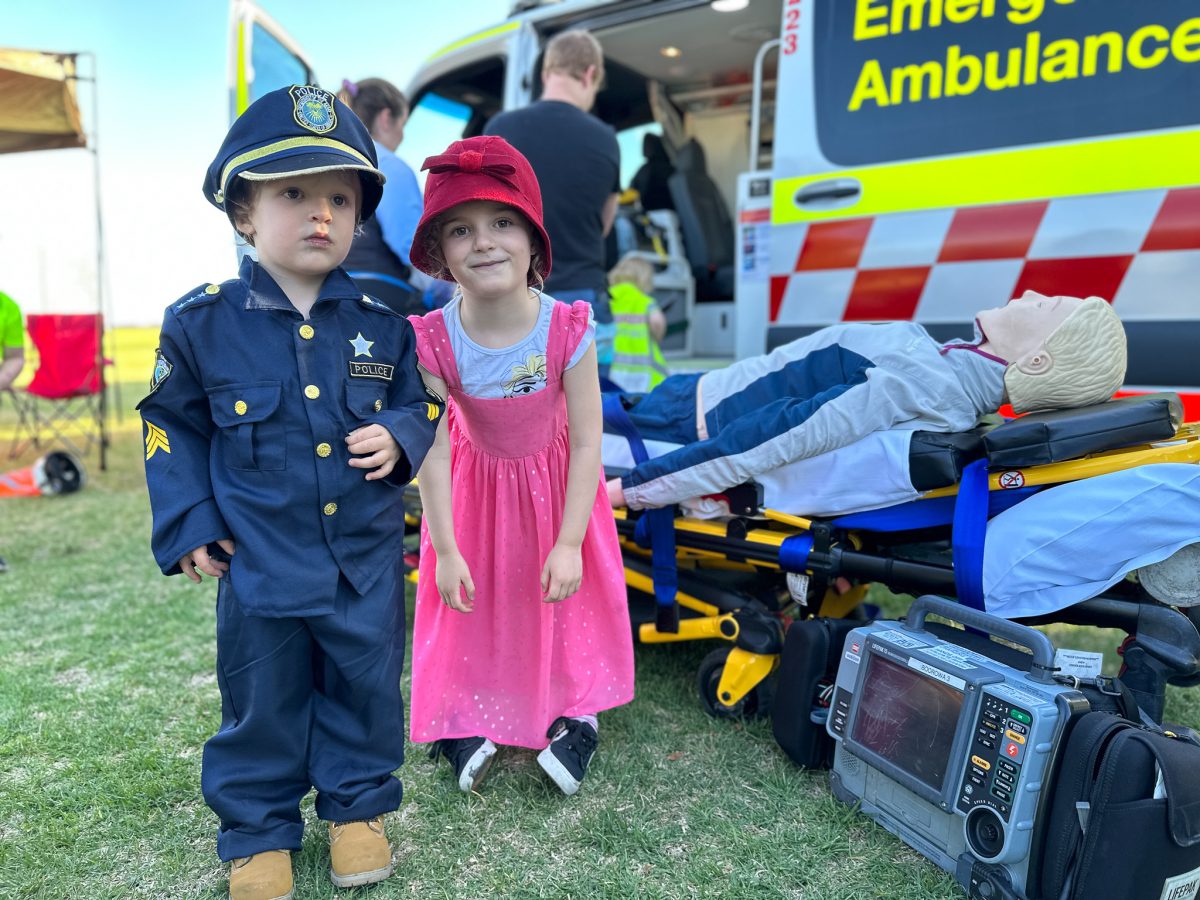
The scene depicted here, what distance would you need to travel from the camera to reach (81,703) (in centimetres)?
216

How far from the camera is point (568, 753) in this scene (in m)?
1.75

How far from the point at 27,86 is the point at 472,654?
201 inches

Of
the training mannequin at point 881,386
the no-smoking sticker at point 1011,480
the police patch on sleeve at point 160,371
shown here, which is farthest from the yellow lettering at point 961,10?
the police patch on sleeve at point 160,371

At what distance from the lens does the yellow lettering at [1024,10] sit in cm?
212

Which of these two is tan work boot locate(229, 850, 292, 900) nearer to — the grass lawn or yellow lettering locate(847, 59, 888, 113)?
the grass lawn

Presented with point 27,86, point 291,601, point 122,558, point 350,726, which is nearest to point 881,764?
point 350,726

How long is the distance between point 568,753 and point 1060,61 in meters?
2.07

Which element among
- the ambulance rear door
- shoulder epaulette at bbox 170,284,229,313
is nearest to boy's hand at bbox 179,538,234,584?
shoulder epaulette at bbox 170,284,229,313

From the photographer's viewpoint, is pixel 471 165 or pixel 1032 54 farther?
pixel 1032 54

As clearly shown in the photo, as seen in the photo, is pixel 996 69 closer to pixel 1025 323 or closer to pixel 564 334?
pixel 1025 323

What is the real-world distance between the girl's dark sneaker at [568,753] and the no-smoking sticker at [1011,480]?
1001 millimetres

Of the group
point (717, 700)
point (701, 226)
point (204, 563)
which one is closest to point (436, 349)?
point (204, 563)

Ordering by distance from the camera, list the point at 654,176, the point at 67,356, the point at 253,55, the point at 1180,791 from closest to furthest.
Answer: the point at 1180,791, the point at 253,55, the point at 654,176, the point at 67,356

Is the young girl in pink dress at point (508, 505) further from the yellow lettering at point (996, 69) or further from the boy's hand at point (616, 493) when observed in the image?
the yellow lettering at point (996, 69)
